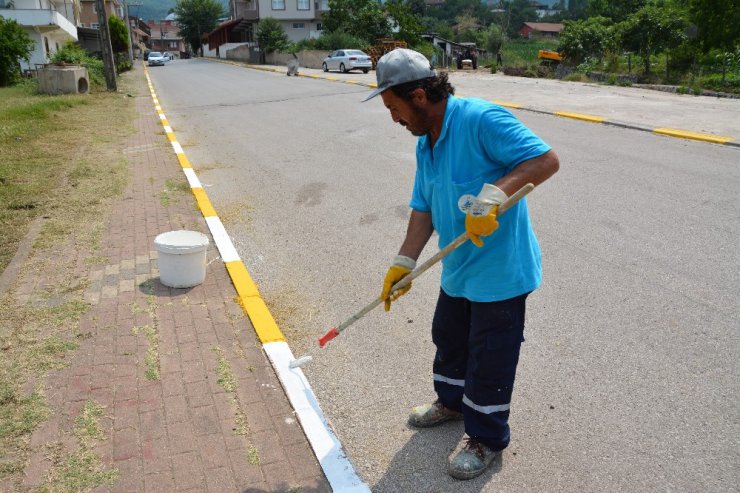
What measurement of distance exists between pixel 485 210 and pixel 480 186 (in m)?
0.20

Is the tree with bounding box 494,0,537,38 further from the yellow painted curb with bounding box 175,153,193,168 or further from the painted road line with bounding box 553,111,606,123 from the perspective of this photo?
the yellow painted curb with bounding box 175,153,193,168

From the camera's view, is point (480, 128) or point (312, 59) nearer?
point (480, 128)

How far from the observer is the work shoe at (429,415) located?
310cm

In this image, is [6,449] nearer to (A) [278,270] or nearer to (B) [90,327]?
(B) [90,327]

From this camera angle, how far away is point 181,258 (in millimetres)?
4594

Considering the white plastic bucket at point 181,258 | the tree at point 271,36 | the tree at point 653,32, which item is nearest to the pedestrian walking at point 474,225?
the white plastic bucket at point 181,258

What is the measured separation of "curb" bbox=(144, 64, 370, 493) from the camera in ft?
9.12

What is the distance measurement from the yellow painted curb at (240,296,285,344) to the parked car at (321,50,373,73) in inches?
1181

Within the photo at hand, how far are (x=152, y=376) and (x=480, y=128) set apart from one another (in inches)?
90.7

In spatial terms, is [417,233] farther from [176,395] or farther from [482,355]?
[176,395]

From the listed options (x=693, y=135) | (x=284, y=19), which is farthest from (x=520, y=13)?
(x=693, y=135)

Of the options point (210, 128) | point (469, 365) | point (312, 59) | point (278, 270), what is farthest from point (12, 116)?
point (312, 59)

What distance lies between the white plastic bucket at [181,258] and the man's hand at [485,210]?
2808 millimetres

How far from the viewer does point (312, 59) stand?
41156 mm
